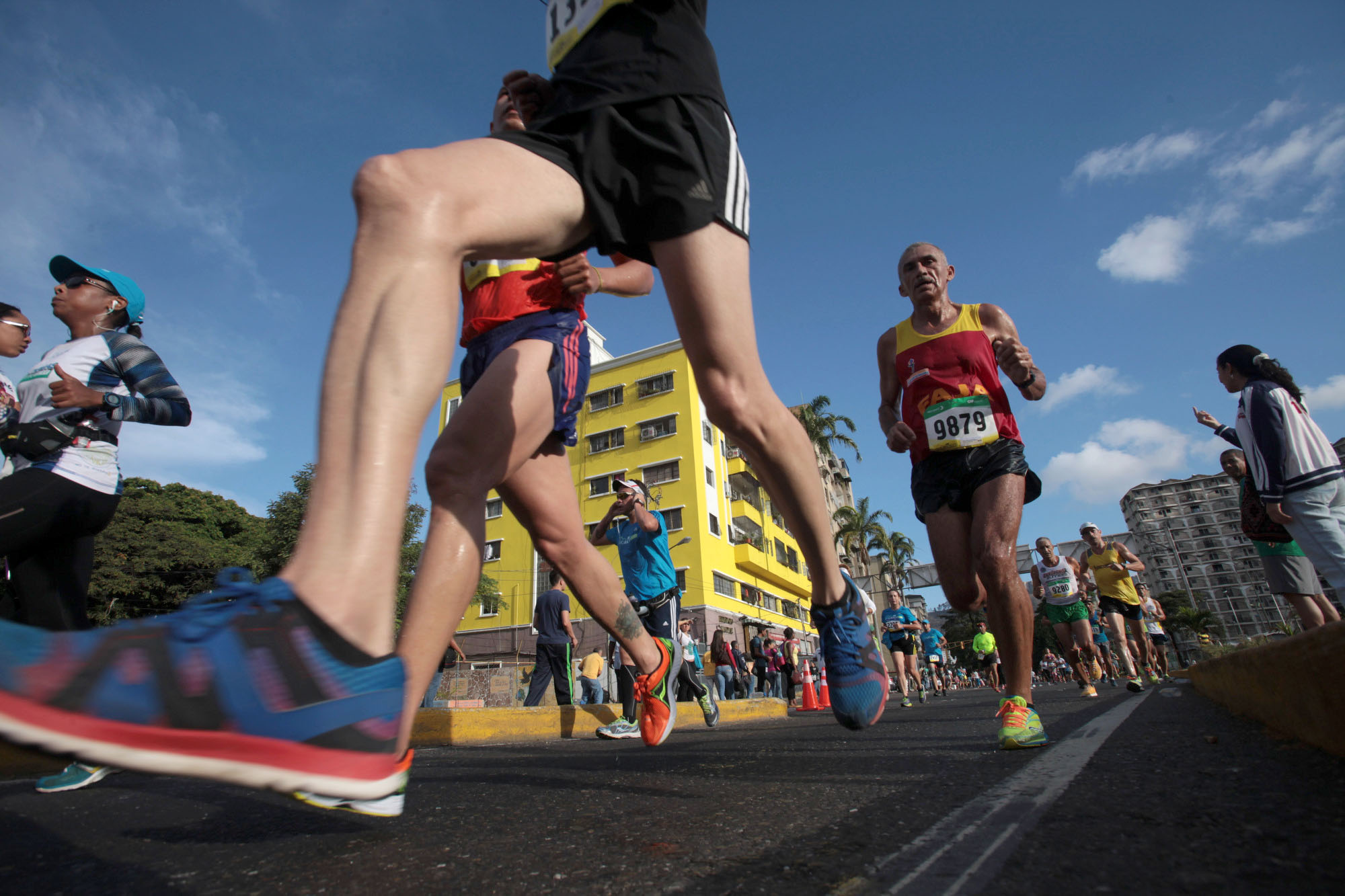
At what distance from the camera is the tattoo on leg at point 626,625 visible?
2457 millimetres

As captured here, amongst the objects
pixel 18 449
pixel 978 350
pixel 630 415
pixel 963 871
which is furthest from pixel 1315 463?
pixel 630 415

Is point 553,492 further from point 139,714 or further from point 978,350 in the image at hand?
point 978,350

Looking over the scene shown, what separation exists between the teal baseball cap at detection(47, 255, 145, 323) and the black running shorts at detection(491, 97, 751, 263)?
2714 mm

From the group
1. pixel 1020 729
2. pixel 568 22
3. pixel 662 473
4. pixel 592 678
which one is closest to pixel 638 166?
pixel 568 22

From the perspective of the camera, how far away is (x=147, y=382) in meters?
3.04

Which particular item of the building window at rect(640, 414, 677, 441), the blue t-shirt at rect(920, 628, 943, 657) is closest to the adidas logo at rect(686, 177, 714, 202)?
the blue t-shirt at rect(920, 628, 943, 657)

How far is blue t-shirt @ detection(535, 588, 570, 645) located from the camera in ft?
22.7

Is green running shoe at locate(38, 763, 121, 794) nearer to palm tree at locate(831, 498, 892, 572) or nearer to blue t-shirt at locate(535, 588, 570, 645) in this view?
blue t-shirt at locate(535, 588, 570, 645)

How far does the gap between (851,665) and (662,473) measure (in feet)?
110

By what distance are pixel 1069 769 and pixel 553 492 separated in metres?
1.57

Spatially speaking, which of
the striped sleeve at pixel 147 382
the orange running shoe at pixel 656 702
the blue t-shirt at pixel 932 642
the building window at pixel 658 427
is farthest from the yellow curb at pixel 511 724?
the building window at pixel 658 427

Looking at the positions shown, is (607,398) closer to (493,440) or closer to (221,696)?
(493,440)

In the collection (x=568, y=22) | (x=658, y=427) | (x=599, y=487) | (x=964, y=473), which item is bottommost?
(x=964, y=473)

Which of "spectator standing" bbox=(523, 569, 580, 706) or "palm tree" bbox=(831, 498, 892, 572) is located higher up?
"palm tree" bbox=(831, 498, 892, 572)
